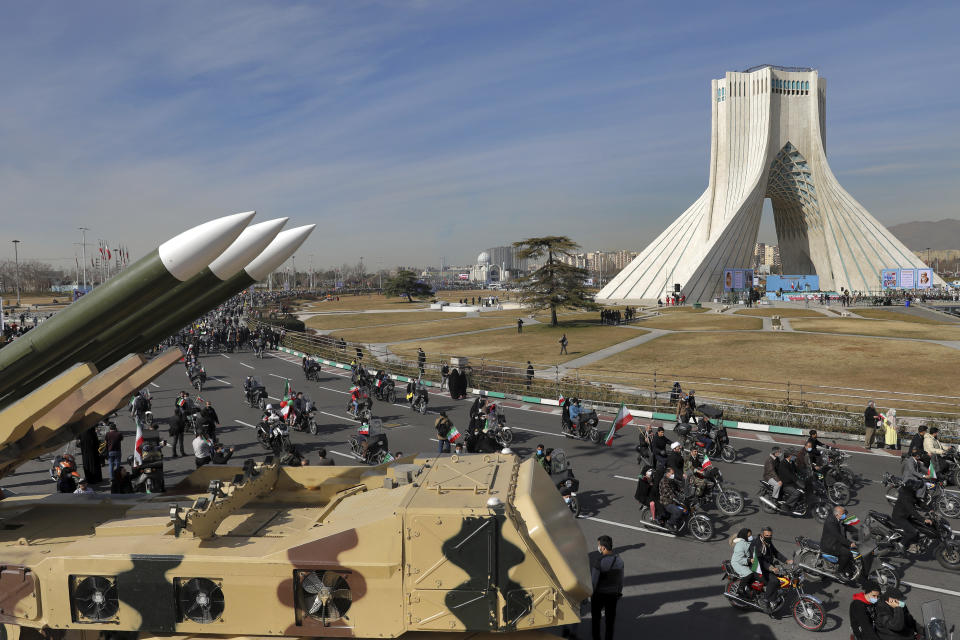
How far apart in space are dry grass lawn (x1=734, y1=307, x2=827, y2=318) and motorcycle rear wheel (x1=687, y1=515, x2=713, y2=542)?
5041 cm

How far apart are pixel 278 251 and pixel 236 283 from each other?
82 centimetres

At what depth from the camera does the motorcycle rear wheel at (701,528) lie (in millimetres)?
11258

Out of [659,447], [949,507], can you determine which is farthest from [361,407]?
[949,507]

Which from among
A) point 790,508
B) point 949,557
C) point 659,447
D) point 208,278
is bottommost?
point 949,557

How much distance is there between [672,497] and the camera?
11875 millimetres

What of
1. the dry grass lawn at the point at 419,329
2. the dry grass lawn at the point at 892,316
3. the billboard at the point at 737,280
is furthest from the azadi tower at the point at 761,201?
the dry grass lawn at the point at 419,329

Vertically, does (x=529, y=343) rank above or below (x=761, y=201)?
below

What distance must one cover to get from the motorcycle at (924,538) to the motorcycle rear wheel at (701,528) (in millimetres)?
2595

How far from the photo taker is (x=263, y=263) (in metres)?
9.41

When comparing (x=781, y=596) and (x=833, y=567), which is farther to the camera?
(x=833, y=567)

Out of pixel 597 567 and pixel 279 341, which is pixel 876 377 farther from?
pixel 279 341

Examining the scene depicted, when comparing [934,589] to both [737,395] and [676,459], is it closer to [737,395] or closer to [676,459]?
[676,459]

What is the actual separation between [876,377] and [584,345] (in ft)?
56.8

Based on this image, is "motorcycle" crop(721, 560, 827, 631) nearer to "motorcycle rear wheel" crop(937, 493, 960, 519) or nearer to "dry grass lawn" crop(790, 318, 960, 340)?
"motorcycle rear wheel" crop(937, 493, 960, 519)
